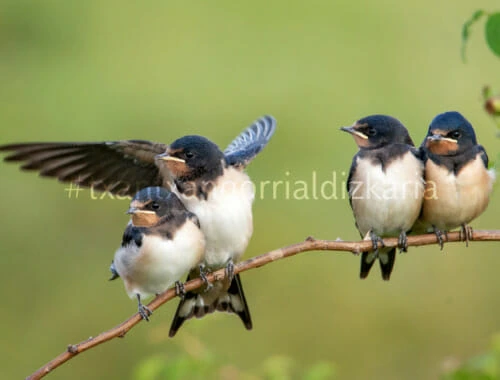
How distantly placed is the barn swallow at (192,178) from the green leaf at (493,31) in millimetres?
1946

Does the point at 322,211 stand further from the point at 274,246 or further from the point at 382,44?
the point at 382,44

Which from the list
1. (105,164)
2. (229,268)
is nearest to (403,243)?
(229,268)

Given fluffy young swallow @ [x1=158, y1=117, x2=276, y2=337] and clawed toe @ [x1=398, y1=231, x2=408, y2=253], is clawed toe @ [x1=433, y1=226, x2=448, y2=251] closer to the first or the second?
clawed toe @ [x1=398, y1=231, x2=408, y2=253]

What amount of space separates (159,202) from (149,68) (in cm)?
683

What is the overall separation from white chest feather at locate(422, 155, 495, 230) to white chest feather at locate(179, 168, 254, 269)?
80 cm

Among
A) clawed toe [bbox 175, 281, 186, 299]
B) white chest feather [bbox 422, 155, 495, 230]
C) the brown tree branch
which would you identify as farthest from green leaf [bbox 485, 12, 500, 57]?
clawed toe [bbox 175, 281, 186, 299]

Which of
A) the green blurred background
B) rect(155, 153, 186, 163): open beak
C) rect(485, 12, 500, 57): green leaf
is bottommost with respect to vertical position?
the green blurred background

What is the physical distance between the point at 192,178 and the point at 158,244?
37 centimetres

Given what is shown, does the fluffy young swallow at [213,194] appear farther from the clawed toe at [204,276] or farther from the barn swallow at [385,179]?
the barn swallow at [385,179]

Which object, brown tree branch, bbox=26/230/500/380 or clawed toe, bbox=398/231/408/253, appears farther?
clawed toe, bbox=398/231/408/253

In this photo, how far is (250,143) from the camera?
222 inches

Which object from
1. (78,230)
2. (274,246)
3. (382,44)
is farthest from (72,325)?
(382,44)

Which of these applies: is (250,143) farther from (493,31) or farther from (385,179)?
(493,31)

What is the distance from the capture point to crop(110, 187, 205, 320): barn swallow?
454cm
